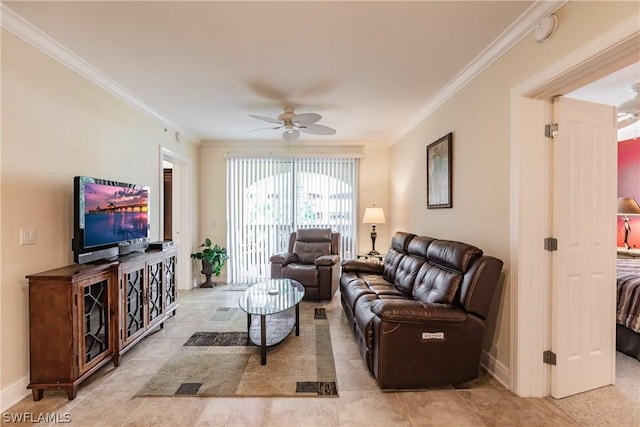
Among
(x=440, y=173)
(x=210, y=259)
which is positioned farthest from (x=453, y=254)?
(x=210, y=259)

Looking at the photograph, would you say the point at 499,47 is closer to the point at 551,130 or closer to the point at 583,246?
the point at 551,130

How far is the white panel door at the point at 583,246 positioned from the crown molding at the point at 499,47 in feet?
1.79

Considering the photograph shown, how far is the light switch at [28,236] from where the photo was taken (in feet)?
6.72

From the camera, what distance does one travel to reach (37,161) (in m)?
2.16

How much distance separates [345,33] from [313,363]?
267 centimetres

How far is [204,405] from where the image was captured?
6.51 feet

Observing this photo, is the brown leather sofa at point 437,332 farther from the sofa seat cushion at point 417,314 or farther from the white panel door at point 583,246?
the white panel door at point 583,246

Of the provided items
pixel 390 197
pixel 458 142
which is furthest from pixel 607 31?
pixel 390 197

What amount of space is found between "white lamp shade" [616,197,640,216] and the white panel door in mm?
2420

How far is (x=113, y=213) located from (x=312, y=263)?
9.18ft

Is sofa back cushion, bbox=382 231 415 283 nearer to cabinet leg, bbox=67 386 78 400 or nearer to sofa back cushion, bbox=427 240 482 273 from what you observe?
sofa back cushion, bbox=427 240 482 273

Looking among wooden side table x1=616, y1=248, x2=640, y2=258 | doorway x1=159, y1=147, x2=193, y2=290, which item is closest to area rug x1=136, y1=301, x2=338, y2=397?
doorway x1=159, y1=147, x2=193, y2=290

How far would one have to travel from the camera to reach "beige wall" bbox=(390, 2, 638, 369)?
1649 millimetres

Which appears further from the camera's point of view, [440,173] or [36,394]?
[440,173]
